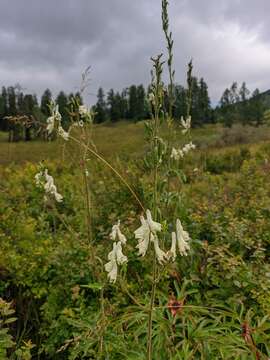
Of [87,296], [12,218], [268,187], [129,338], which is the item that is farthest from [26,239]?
[268,187]

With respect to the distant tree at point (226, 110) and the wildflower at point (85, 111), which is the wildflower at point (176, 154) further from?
the distant tree at point (226, 110)

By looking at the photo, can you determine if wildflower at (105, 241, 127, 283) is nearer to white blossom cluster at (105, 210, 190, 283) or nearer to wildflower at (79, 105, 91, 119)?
white blossom cluster at (105, 210, 190, 283)

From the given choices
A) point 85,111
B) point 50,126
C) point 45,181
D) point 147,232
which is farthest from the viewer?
point 45,181

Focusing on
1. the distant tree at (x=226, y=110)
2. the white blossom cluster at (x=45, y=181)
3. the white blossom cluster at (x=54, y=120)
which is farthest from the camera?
the distant tree at (x=226, y=110)

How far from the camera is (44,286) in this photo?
2.84m

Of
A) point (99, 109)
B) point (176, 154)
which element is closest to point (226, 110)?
point (99, 109)

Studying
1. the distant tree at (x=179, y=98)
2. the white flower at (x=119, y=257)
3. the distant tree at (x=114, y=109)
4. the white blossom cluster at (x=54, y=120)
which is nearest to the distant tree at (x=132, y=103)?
the distant tree at (x=114, y=109)

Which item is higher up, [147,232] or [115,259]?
[147,232]

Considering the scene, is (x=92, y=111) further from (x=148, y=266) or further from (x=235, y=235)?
(x=235, y=235)

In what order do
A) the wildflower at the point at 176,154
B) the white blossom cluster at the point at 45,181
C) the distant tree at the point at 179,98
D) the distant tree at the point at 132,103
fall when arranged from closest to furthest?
1. the distant tree at the point at 179,98
2. the white blossom cluster at the point at 45,181
3. the wildflower at the point at 176,154
4. the distant tree at the point at 132,103

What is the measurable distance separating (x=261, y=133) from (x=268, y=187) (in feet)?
78.7

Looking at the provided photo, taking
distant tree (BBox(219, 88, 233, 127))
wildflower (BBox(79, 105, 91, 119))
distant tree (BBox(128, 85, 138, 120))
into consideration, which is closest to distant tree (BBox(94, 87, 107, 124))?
wildflower (BBox(79, 105, 91, 119))

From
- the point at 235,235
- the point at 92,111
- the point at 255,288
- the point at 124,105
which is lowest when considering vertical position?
the point at 255,288

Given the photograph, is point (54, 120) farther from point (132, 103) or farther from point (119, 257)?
point (132, 103)
